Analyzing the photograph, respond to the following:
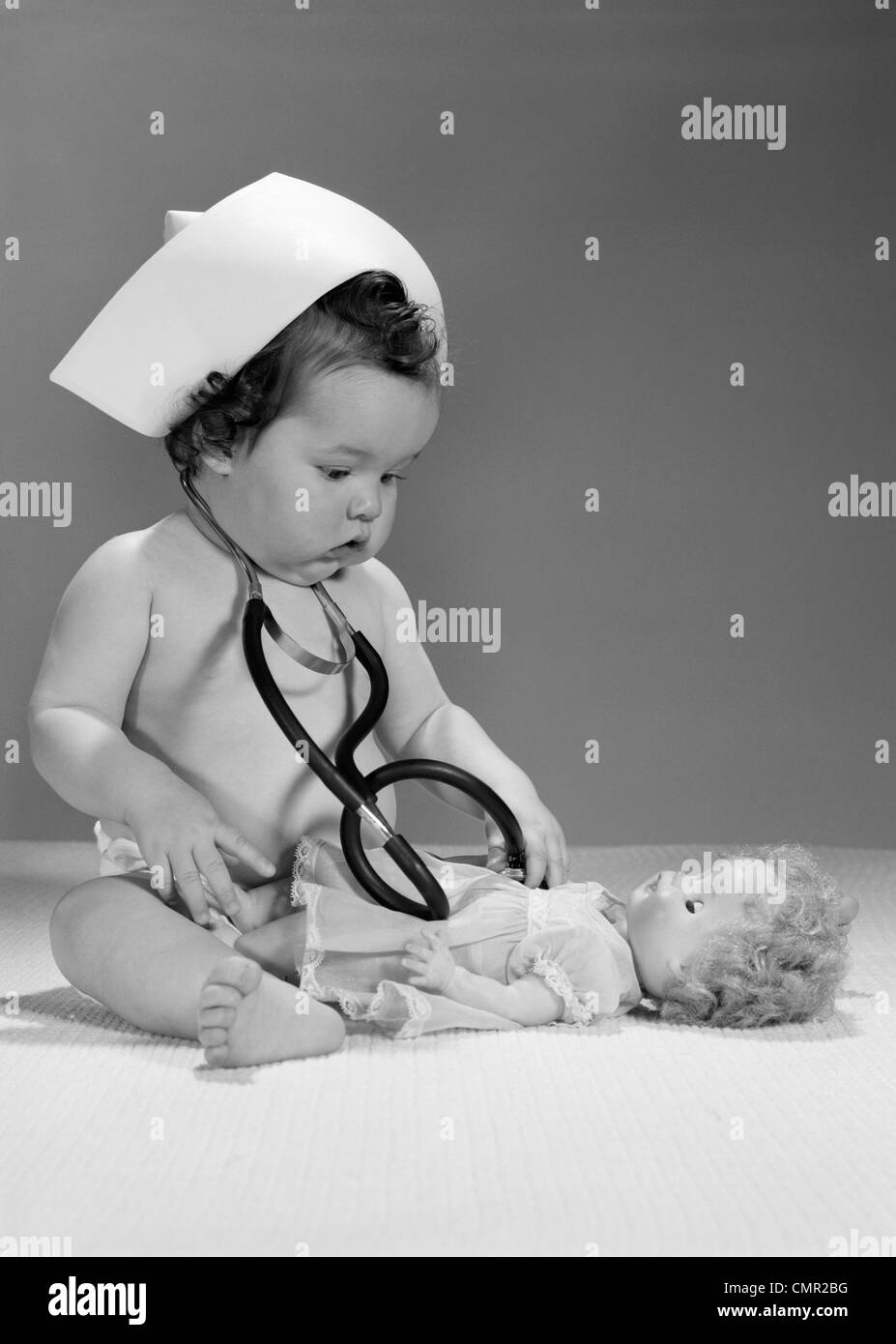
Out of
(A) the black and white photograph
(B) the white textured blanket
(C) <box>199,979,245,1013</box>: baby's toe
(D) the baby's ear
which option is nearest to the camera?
(B) the white textured blanket

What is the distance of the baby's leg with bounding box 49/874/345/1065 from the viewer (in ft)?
3.11

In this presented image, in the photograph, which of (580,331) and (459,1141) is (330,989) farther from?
(580,331)

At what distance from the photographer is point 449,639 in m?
2.16

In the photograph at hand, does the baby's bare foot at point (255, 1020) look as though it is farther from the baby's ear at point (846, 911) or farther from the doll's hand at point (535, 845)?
the baby's ear at point (846, 911)

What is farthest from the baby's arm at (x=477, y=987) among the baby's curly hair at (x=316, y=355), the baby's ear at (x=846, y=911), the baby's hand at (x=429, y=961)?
the baby's curly hair at (x=316, y=355)

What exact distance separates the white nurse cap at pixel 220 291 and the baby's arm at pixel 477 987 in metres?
0.44

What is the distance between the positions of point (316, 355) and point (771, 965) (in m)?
0.55

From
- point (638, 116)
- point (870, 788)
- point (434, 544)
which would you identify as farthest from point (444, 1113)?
point (638, 116)

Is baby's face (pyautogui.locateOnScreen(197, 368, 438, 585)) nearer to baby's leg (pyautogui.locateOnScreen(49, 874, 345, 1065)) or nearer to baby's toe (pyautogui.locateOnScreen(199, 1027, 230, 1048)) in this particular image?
baby's leg (pyautogui.locateOnScreen(49, 874, 345, 1065))

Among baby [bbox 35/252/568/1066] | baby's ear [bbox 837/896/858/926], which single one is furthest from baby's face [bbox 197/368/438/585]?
baby's ear [bbox 837/896/858/926]

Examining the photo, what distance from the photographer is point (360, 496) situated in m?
1.15

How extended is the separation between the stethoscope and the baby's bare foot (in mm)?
117

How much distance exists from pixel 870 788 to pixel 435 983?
4.26ft

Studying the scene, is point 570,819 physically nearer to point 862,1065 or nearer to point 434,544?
point 434,544
